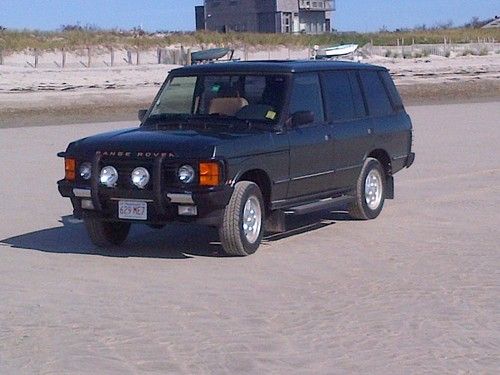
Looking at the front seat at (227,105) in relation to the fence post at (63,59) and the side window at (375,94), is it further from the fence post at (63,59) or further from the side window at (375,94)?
the fence post at (63,59)

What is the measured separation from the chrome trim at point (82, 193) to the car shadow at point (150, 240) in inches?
25.3

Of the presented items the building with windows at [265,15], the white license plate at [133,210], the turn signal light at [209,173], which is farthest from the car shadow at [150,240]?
the building with windows at [265,15]

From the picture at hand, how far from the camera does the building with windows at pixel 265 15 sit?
3145 inches

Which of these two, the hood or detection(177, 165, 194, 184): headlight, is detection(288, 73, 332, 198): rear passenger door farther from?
detection(177, 165, 194, 184): headlight

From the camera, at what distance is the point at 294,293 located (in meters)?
8.65

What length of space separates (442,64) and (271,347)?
162 ft

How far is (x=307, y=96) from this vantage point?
1119cm

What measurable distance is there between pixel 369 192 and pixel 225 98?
2221 mm

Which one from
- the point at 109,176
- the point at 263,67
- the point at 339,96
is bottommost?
the point at 109,176

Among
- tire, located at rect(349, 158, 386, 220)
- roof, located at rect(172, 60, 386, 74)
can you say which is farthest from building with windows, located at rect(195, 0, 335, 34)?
roof, located at rect(172, 60, 386, 74)

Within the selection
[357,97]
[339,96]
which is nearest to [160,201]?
[339,96]

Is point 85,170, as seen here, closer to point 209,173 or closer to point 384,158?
point 209,173

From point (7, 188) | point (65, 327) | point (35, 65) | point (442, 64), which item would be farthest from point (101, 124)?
point (442, 64)

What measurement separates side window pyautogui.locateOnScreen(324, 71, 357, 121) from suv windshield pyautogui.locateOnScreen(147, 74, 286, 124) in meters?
0.80
